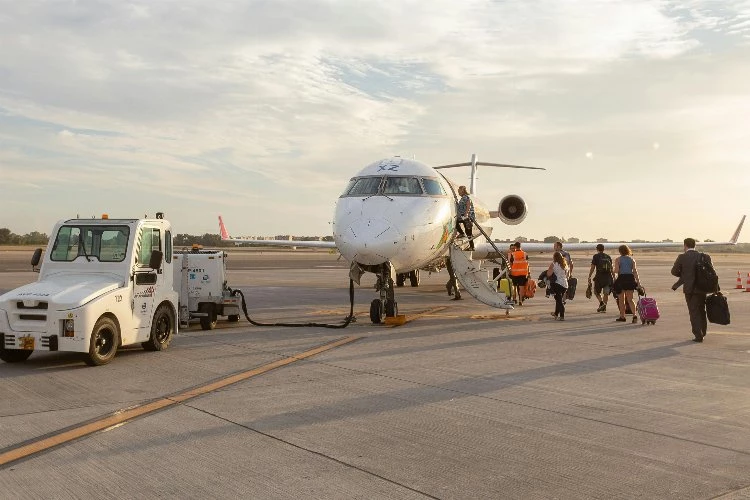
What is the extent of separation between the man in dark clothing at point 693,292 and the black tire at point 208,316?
29.1ft

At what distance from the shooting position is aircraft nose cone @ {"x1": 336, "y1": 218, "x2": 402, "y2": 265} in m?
13.5

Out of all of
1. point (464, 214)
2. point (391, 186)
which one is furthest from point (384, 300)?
point (464, 214)

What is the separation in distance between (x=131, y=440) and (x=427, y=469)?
2.50 meters

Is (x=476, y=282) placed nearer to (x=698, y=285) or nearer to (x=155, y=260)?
(x=698, y=285)

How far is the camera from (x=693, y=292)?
12.4m

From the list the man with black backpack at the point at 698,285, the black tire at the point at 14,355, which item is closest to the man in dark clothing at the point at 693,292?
the man with black backpack at the point at 698,285

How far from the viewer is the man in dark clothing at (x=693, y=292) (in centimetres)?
1220

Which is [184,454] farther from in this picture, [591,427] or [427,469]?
[591,427]

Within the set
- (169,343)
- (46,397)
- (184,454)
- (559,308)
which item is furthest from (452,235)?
(184,454)

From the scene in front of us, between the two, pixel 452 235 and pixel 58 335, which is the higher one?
pixel 452 235

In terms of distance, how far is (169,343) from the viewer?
36.7 feet

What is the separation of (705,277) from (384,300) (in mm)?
6187

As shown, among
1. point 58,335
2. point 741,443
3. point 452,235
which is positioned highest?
point 452,235

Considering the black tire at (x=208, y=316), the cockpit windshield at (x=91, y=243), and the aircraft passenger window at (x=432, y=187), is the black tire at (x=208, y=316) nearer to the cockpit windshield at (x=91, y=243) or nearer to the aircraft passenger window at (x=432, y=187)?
the cockpit windshield at (x=91, y=243)
